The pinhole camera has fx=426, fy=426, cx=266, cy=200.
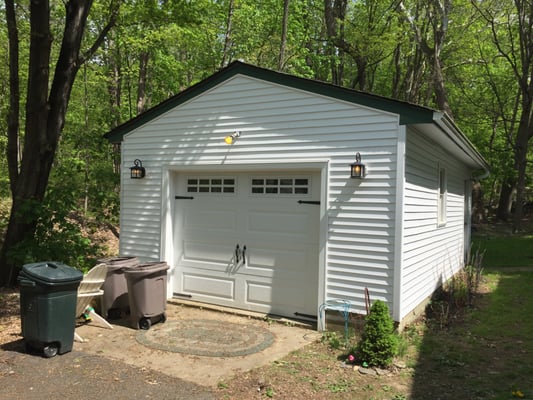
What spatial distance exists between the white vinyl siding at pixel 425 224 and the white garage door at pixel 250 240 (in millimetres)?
1291

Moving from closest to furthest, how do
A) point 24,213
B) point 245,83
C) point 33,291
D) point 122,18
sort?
point 33,291 < point 245,83 < point 24,213 < point 122,18

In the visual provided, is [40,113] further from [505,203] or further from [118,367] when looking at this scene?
[505,203]

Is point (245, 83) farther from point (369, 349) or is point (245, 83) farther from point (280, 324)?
point (369, 349)

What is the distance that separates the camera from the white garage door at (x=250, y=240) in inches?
252

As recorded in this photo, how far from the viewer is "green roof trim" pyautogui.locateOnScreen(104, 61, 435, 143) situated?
5512 mm

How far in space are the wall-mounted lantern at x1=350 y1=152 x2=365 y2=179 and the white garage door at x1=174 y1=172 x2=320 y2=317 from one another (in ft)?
2.27

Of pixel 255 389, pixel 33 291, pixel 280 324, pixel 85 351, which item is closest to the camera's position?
pixel 255 389

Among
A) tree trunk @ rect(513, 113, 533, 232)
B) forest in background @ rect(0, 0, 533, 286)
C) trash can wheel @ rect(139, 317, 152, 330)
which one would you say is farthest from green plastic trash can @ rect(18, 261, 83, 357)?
tree trunk @ rect(513, 113, 533, 232)

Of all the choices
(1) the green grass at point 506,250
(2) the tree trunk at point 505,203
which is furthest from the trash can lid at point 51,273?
(2) the tree trunk at point 505,203

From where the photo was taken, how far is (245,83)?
671cm

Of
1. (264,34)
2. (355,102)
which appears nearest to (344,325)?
(355,102)

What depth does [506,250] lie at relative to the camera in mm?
15828

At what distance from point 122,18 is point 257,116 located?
15.8ft

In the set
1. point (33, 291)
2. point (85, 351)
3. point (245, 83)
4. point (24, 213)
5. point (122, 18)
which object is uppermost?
point (122, 18)
